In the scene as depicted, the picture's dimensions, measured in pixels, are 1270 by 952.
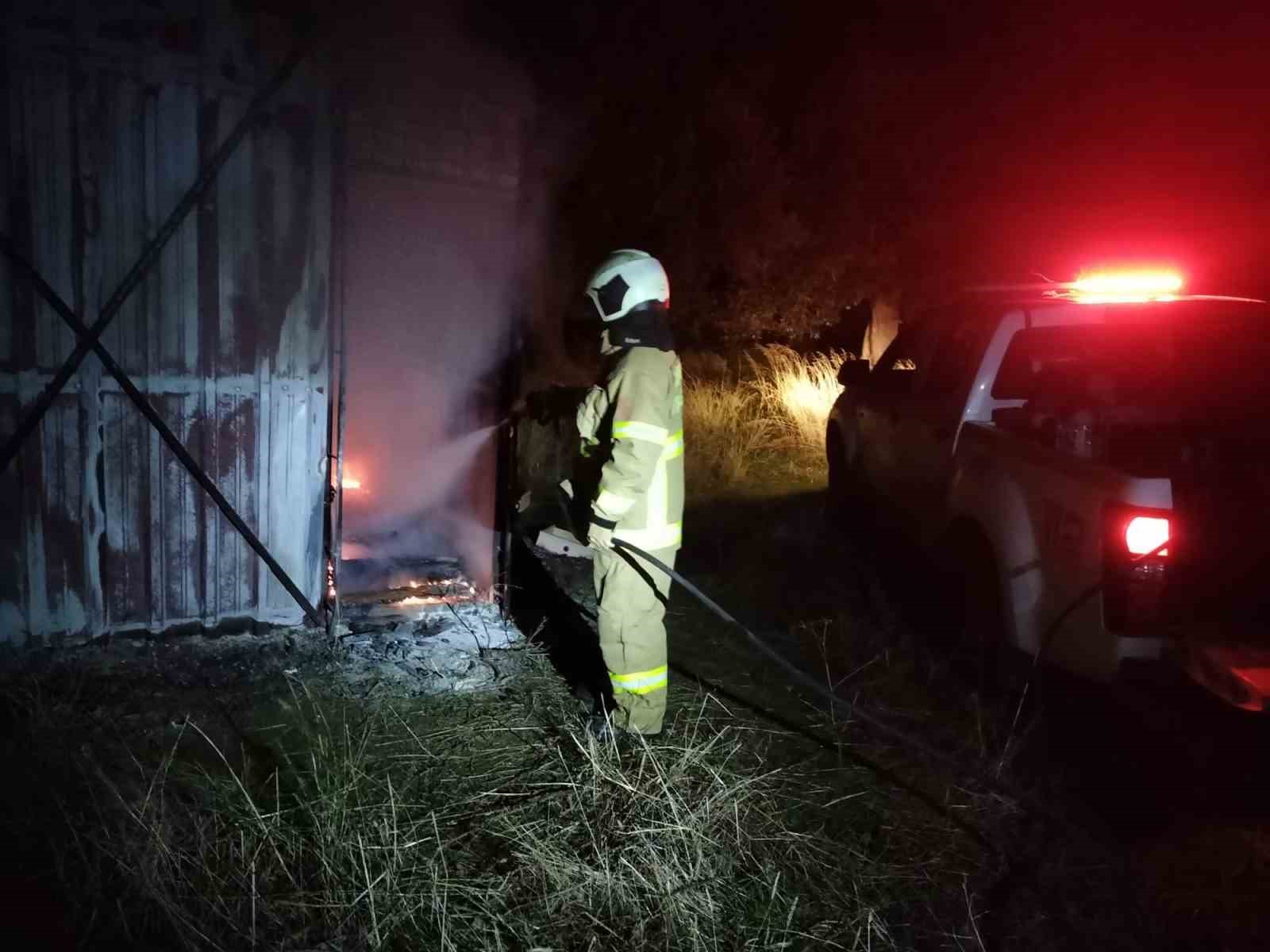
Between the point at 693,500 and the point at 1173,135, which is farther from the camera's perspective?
the point at 1173,135

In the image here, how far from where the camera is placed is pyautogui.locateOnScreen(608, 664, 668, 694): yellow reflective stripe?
4164 millimetres

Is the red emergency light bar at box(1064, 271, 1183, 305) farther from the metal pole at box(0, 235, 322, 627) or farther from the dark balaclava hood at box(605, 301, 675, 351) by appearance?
the metal pole at box(0, 235, 322, 627)

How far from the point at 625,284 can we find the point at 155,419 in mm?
2278

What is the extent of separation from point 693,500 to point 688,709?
4.50 m

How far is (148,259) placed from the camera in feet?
14.9

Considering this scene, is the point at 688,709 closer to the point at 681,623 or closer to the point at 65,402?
the point at 681,623

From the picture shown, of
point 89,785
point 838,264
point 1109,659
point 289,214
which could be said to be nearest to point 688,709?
point 1109,659

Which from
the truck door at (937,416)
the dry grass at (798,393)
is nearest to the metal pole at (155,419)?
the truck door at (937,416)

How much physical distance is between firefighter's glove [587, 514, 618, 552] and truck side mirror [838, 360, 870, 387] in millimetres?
3313

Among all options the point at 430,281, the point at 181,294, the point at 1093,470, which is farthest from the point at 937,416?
the point at 181,294

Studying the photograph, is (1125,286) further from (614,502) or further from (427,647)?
(427,647)

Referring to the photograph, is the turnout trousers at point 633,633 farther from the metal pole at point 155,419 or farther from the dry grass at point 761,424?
the dry grass at point 761,424

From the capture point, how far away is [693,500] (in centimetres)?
905

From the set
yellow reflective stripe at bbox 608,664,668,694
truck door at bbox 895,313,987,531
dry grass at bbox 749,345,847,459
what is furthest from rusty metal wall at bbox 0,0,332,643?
dry grass at bbox 749,345,847,459
